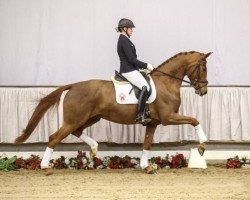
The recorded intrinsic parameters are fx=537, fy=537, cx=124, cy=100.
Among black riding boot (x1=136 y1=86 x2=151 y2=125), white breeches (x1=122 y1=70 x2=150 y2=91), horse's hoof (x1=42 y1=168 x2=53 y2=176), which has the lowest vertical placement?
horse's hoof (x1=42 y1=168 x2=53 y2=176)

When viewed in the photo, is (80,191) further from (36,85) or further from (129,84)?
(36,85)

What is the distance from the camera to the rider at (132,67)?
7.55 m

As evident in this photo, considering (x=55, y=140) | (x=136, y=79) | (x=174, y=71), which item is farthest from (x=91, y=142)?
(x=174, y=71)

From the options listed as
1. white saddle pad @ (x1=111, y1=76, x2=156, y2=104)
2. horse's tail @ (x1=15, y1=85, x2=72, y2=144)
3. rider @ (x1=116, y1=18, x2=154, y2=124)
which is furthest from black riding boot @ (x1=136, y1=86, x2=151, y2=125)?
horse's tail @ (x1=15, y1=85, x2=72, y2=144)

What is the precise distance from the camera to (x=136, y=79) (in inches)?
299

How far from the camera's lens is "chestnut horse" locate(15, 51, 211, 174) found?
762cm

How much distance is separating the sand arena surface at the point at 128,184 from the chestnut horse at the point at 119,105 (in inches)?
15.9

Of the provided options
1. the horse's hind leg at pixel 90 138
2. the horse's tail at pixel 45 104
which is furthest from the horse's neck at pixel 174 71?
the horse's tail at pixel 45 104

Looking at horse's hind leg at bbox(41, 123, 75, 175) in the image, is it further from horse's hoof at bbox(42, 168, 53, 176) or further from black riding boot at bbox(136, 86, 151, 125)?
black riding boot at bbox(136, 86, 151, 125)

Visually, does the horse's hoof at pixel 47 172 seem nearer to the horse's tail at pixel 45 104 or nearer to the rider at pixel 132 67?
the horse's tail at pixel 45 104

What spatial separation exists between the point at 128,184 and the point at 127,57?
1828 millimetres

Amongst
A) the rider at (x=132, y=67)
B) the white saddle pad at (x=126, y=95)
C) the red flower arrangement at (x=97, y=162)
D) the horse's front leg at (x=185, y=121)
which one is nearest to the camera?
the horse's front leg at (x=185, y=121)

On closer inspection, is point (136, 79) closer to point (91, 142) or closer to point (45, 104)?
point (91, 142)

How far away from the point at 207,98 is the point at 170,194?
3027 mm
